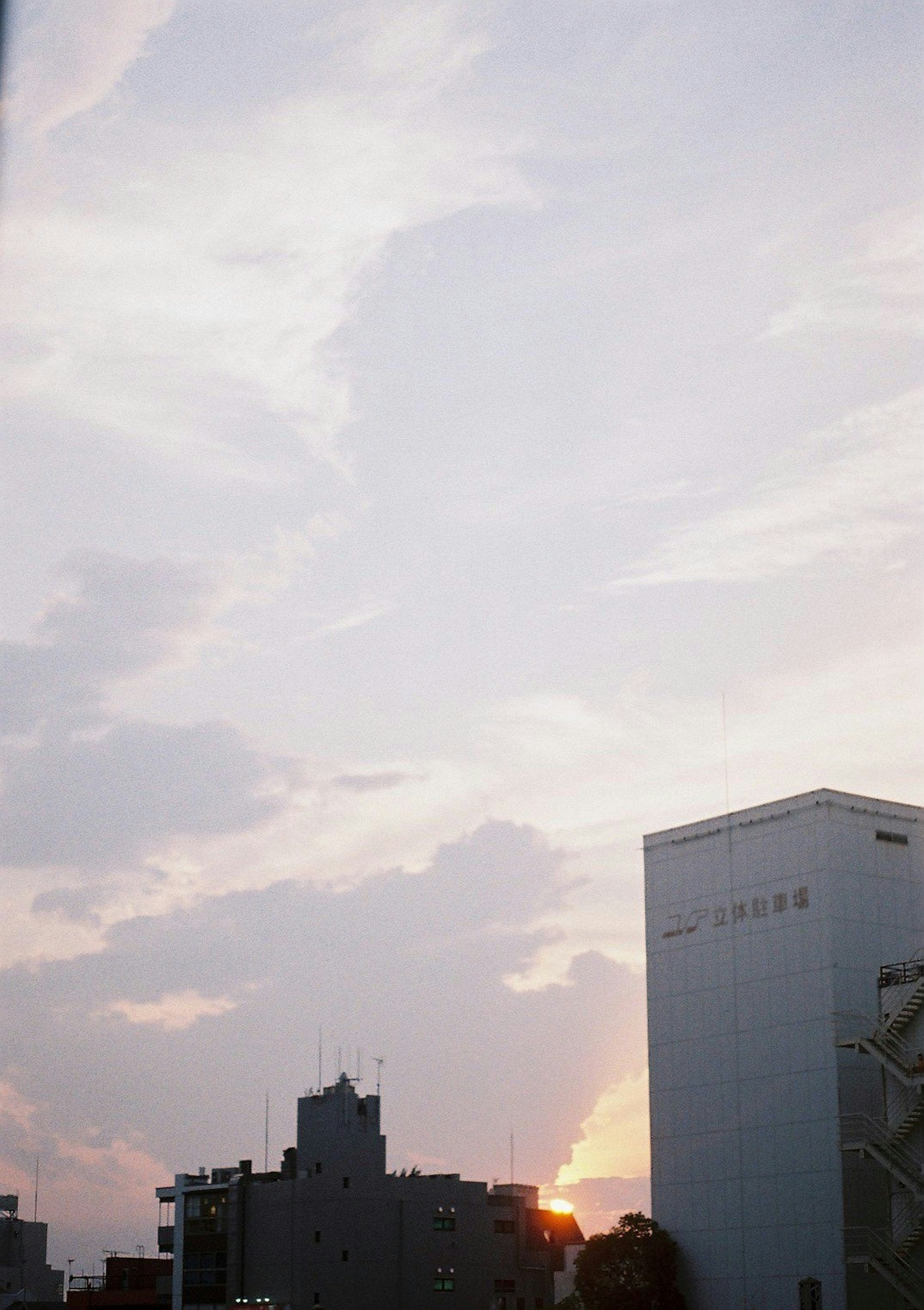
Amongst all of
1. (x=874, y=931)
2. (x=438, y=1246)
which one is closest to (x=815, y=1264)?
(x=874, y=931)

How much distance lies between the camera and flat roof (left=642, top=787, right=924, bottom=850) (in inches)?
3637

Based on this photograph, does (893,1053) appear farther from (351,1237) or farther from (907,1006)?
(351,1237)

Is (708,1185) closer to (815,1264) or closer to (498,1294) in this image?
(815,1264)

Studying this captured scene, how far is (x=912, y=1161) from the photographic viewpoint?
82312 millimetres

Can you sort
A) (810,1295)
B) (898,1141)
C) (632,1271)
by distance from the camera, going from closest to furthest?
(810,1295), (898,1141), (632,1271)

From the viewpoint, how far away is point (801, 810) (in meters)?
93.2

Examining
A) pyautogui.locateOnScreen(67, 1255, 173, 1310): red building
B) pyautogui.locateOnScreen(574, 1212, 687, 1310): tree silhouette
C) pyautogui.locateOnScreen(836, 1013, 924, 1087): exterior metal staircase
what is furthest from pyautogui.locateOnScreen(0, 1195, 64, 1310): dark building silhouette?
pyautogui.locateOnScreen(836, 1013, 924, 1087): exterior metal staircase

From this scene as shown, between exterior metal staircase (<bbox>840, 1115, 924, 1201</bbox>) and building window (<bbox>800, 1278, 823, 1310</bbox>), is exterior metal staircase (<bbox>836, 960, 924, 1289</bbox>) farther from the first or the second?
building window (<bbox>800, 1278, 823, 1310</bbox>)

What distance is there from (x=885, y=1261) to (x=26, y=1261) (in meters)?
132

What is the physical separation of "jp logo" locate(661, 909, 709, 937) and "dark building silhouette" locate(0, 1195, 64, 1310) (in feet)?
363

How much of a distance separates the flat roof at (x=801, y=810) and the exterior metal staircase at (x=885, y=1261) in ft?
74.6

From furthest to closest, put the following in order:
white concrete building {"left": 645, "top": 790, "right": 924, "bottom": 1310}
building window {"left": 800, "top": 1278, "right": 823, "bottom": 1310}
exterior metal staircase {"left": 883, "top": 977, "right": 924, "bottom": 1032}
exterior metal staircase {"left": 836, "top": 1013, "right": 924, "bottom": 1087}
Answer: white concrete building {"left": 645, "top": 790, "right": 924, "bottom": 1310} → exterior metal staircase {"left": 883, "top": 977, "right": 924, "bottom": 1032} → exterior metal staircase {"left": 836, "top": 1013, "right": 924, "bottom": 1087} → building window {"left": 800, "top": 1278, "right": 823, "bottom": 1310}

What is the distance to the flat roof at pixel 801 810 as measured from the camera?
92375mm

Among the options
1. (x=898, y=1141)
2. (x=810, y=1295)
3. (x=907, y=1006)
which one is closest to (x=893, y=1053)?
(x=907, y=1006)
